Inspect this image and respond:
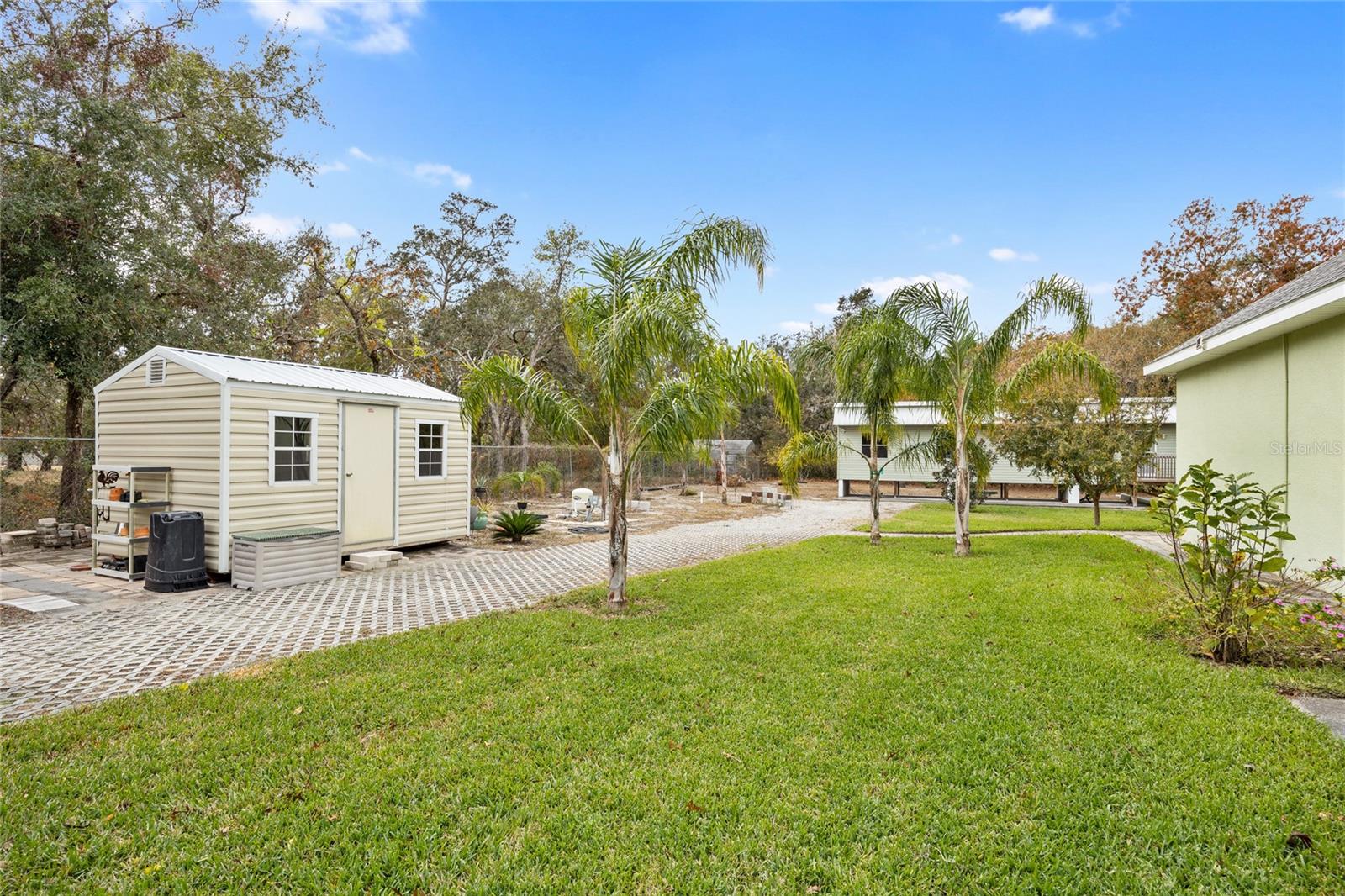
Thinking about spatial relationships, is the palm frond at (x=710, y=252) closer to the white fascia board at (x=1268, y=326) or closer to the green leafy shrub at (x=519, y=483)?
the white fascia board at (x=1268, y=326)

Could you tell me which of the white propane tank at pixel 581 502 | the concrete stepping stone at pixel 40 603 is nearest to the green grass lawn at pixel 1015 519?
the white propane tank at pixel 581 502

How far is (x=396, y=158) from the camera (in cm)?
1706

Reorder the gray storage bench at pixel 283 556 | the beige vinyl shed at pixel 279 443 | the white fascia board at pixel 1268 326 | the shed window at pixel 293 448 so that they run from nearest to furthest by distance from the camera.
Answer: the white fascia board at pixel 1268 326
the gray storage bench at pixel 283 556
the beige vinyl shed at pixel 279 443
the shed window at pixel 293 448

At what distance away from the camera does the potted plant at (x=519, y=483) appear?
17328 mm

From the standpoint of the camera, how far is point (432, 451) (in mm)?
10312

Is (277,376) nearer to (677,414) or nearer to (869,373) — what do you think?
(677,414)

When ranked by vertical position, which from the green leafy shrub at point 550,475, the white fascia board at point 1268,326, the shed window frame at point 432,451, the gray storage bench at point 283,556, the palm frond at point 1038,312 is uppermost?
the palm frond at point 1038,312

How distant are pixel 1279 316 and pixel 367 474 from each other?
37.5ft

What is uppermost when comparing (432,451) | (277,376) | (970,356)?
(970,356)

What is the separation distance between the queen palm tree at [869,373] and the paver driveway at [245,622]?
3456mm

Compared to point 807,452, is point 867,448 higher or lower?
higher

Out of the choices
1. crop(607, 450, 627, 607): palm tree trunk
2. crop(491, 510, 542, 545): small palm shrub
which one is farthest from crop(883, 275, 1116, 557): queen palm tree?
crop(491, 510, 542, 545): small palm shrub

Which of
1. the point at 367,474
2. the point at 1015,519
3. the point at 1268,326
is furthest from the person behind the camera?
the point at 1015,519

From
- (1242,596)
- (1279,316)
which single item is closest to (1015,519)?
(1279,316)
